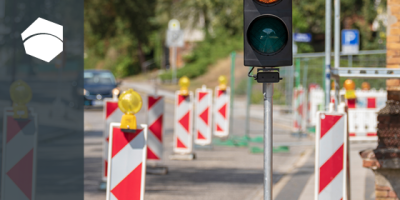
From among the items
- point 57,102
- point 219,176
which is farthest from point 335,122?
point 57,102

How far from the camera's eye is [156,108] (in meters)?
9.32

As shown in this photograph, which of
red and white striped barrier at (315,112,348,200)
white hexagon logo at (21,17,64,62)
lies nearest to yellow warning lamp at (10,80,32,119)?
white hexagon logo at (21,17,64,62)

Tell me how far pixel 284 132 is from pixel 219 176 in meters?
6.81

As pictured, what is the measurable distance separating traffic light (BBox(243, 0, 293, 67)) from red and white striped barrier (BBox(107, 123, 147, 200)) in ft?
4.00

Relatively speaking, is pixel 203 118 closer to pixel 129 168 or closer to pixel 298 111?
pixel 298 111

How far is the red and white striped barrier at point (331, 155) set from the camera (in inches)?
210

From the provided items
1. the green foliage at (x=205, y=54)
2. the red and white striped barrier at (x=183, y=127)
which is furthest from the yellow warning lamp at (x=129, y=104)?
the green foliage at (x=205, y=54)

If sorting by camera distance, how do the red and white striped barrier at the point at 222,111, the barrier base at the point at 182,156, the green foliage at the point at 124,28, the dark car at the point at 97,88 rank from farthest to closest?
the green foliage at the point at 124,28, the dark car at the point at 97,88, the red and white striped barrier at the point at 222,111, the barrier base at the point at 182,156

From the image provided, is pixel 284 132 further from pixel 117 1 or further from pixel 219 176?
pixel 117 1

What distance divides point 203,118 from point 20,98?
7406 mm

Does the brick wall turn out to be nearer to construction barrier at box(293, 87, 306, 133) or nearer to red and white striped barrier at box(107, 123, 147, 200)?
red and white striped barrier at box(107, 123, 147, 200)

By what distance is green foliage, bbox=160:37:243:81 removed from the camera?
35.2 metres

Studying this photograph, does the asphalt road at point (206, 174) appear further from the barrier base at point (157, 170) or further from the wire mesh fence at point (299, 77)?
the wire mesh fence at point (299, 77)

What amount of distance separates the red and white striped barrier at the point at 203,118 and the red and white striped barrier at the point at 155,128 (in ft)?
9.59
